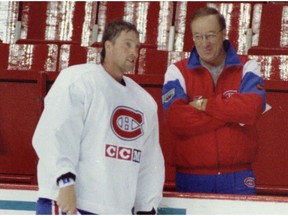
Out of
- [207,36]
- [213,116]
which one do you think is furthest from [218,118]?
[207,36]

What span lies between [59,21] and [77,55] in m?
0.59

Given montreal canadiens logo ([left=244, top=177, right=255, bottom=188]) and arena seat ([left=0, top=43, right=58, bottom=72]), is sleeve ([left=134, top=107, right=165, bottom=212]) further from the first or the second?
arena seat ([left=0, top=43, right=58, bottom=72])

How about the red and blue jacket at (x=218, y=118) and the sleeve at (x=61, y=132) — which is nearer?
the sleeve at (x=61, y=132)

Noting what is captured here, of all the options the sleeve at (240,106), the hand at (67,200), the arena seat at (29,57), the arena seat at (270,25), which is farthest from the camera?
the arena seat at (270,25)

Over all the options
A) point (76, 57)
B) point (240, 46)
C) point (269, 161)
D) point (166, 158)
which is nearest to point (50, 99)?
point (166, 158)

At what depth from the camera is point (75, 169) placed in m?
1.65

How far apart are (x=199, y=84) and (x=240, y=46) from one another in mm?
1163

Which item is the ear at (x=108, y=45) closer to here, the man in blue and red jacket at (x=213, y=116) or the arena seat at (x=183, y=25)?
the man in blue and red jacket at (x=213, y=116)

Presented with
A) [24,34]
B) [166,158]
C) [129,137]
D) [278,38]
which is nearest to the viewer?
[129,137]

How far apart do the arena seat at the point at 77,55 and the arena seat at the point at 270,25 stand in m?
0.75

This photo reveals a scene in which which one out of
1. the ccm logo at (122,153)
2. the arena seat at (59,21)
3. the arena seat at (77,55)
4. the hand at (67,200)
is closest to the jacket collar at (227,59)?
the ccm logo at (122,153)

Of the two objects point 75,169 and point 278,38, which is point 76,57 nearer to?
point 278,38

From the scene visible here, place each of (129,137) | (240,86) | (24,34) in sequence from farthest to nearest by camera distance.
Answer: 1. (24,34)
2. (240,86)
3. (129,137)

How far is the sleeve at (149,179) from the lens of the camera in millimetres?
1791
